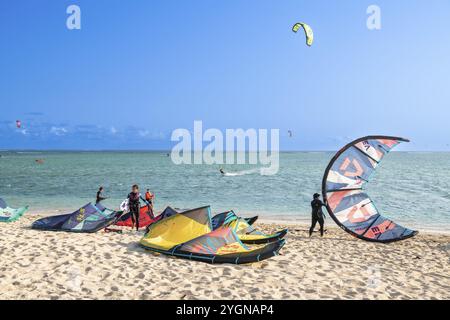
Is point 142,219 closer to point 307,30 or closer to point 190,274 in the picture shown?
point 190,274

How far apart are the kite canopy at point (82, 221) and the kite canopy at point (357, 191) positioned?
6.37 m

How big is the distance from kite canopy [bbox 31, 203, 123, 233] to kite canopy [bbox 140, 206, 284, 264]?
8.77 ft

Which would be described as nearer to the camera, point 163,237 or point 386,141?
point 163,237

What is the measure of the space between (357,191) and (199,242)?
5.49m

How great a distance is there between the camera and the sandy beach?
6223 millimetres

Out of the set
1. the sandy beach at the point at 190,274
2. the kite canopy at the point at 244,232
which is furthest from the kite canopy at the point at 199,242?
the kite canopy at the point at 244,232

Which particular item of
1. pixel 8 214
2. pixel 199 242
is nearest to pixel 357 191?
pixel 199 242

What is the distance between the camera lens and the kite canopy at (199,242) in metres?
7.70

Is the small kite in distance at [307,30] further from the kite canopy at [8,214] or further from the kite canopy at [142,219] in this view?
the kite canopy at [8,214]
